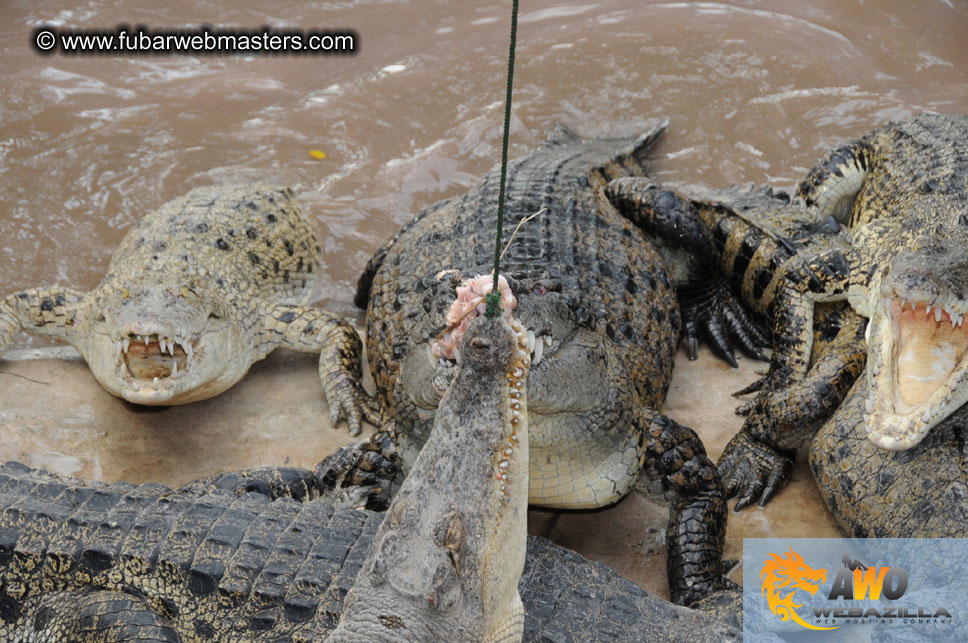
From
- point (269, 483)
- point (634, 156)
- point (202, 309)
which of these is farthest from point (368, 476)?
point (634, 156)

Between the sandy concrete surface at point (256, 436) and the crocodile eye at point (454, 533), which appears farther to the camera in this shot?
the sandy concrete surface at point (256, 436)

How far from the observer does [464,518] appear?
198 centimetres

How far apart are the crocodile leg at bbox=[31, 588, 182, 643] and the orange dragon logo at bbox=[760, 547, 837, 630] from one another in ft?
5.75

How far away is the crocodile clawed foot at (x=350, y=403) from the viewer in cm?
424

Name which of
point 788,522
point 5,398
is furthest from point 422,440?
point 5,398

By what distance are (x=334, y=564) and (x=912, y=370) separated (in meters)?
1.90

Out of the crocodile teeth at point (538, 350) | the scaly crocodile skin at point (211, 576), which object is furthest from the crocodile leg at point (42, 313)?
the crocodile teeth at point (538, 350)

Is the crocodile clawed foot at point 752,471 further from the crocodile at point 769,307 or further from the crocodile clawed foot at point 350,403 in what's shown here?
the crocodile clawed foot at point 350,403

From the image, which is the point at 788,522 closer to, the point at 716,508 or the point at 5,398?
the point at 716,508

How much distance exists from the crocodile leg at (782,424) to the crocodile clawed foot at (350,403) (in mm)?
1522

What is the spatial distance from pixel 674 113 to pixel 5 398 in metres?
4.10

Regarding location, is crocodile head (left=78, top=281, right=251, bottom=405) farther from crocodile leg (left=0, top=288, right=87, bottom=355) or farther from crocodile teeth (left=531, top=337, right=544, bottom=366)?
crocodile teeth (left=531, top=337, right=544, bottom=366)

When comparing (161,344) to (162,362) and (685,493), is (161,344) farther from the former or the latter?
(685,493)

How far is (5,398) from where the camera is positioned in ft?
14.1
